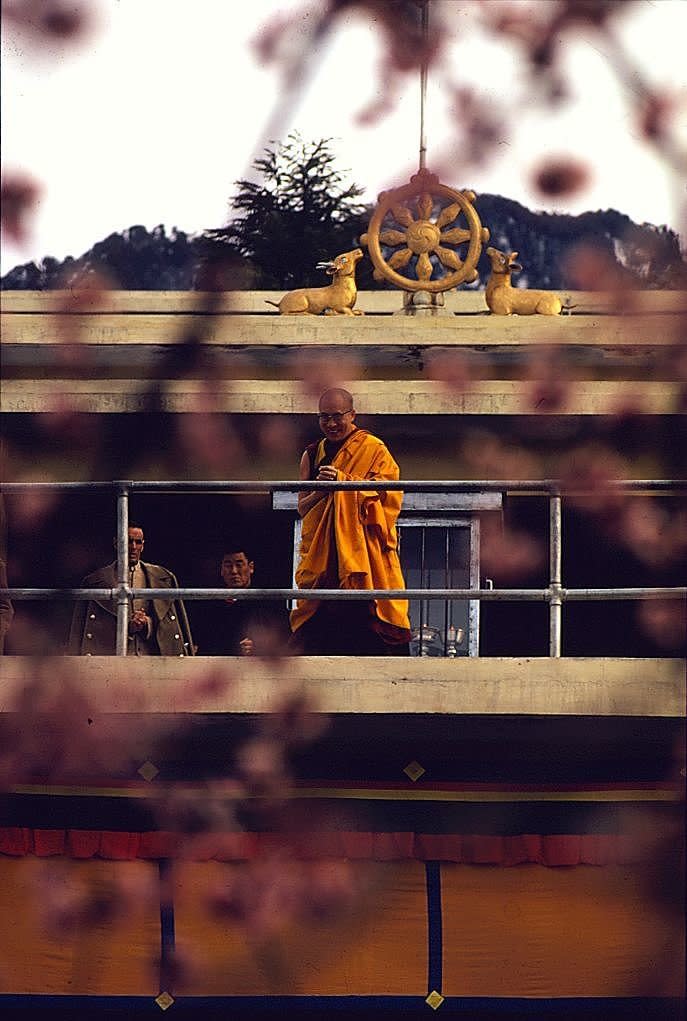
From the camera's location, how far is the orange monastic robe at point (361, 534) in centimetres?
946

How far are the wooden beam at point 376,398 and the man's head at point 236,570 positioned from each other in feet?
3.41

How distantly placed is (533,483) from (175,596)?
182 cm

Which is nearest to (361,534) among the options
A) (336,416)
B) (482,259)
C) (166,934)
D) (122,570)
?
(336,416)

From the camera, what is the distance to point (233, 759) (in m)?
9.56

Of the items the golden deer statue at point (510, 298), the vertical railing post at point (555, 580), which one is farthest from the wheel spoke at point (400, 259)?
the vertical railing post at point (555, 580)

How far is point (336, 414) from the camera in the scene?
9.45m

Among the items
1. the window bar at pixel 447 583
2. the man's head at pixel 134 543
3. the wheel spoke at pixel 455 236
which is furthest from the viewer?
the wheel spoke at pixel 455 236

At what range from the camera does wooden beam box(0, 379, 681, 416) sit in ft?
36.8

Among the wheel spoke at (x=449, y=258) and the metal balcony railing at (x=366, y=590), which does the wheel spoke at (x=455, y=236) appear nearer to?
the wheel spoke at (x=449, y=258)

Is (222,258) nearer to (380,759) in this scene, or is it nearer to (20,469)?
(380,759)

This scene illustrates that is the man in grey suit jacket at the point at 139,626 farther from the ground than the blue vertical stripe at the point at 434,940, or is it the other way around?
the man in grey suit jacket at the point at 139,626

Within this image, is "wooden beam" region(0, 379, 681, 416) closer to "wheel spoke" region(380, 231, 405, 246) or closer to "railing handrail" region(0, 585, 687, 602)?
"wheel spoke" region(380, 231, 405, 246)

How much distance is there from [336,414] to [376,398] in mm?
1784

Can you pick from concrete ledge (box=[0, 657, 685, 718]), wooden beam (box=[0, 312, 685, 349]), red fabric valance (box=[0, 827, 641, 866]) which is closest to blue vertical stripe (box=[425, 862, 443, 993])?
red fabric valance (box=[0, 827, 641, 866])
